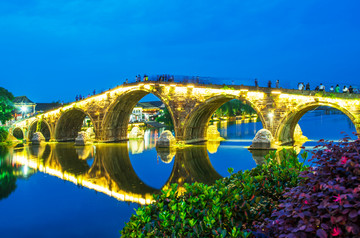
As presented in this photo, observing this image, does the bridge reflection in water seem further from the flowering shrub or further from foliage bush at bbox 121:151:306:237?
the flowering shrub

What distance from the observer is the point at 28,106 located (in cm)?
7219

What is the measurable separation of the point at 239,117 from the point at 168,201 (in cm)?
9613

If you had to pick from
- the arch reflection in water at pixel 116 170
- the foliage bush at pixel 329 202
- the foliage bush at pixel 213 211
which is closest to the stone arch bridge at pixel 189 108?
the arch reflection in water at pixel 116 170

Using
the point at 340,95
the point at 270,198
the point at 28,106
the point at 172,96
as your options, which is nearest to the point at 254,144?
the point at 340,95

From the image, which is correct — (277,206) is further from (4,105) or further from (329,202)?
(4,105)

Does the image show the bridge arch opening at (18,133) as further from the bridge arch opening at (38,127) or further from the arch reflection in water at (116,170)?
the arch reflection in water at (116,170)

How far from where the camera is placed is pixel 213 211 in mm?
4984

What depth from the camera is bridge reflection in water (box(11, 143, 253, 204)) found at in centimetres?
1597

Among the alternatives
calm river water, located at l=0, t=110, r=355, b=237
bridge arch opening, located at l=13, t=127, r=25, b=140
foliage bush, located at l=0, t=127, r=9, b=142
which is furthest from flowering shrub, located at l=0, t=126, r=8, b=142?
calm river water, located at l=0, t=110, r=355, b=237

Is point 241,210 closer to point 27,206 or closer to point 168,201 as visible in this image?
point 168,201

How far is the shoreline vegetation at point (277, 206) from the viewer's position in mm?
3330

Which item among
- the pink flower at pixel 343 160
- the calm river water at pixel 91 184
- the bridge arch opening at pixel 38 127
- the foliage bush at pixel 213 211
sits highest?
the bridge arch opening at pixel 38 127

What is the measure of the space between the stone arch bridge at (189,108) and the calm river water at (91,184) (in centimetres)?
443

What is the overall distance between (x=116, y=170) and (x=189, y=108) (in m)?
12.7
